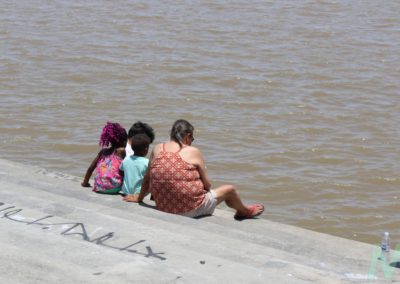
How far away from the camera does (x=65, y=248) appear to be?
6.33 metres

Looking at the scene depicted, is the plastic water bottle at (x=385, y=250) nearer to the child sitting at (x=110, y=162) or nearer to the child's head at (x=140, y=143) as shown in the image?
the child's head at (x=140, y=143)

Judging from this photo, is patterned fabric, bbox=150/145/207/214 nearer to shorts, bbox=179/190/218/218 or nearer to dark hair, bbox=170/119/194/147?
shorts, bbox=179/190/218/218

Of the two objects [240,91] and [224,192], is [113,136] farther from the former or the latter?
[240,91]

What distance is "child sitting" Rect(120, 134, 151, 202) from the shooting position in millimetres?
8398

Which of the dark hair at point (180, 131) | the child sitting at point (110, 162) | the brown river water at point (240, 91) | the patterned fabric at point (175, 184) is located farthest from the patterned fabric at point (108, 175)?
the brown river water at point (240, 91)

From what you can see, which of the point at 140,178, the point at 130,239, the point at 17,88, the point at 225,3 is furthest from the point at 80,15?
the point at 130,239

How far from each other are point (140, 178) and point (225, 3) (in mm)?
15310

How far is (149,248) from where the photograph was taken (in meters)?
6.47

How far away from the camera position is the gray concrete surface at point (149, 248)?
19.3 feet

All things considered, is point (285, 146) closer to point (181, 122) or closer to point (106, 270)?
point (181, 122)

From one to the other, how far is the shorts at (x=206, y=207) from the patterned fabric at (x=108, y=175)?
0.88m

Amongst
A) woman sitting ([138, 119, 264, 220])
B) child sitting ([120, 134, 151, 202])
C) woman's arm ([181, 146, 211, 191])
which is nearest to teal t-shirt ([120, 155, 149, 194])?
child sitting ([120, 134, 151, 202])

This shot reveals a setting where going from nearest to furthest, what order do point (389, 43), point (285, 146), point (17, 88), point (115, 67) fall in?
point (285, 146)
point (17, 88)
point (115, 67)
point (389, 43)

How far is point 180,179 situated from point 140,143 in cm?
75
